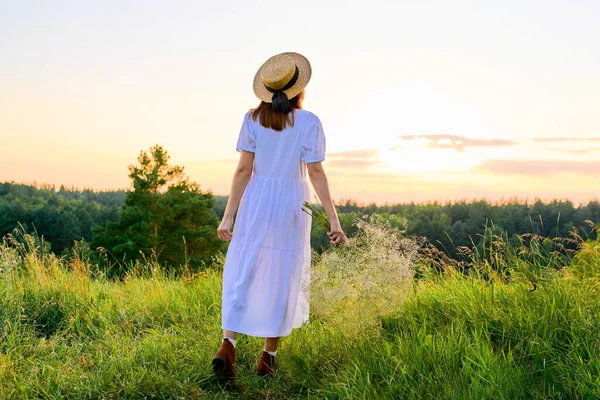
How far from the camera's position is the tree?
115ft

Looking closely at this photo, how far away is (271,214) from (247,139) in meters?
0.58

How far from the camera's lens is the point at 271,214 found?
15.0ft

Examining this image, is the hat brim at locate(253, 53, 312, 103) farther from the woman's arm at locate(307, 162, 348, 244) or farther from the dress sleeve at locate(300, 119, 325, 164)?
the woman's arm at locate(307, 162, 348, 244)

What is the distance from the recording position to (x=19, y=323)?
19.7 ft

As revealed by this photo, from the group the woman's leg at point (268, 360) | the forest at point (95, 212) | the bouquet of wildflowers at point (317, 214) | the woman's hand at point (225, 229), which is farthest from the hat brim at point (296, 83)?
the forest at point (95, 212)

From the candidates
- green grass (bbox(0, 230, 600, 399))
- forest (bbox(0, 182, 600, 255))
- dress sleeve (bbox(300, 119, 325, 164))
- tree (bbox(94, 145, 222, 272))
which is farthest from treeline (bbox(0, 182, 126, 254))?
dress sleeve (bbox(300, 119, 325, 164))

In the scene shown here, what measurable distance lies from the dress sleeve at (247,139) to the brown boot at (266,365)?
153cm

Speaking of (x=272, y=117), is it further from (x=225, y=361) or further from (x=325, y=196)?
(x=225, y=361)

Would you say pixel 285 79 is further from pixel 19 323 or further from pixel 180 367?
pixel 19 323

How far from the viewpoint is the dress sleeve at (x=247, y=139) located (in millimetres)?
4621

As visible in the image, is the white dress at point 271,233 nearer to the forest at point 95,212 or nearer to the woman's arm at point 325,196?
the woman's arm at point 325,196

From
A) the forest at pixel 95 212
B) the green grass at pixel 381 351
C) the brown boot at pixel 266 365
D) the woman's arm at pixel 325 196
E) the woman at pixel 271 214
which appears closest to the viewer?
the green grass at pixel 381 351

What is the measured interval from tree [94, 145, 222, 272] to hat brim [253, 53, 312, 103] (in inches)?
1163

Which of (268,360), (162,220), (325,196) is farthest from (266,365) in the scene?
(162,220)
